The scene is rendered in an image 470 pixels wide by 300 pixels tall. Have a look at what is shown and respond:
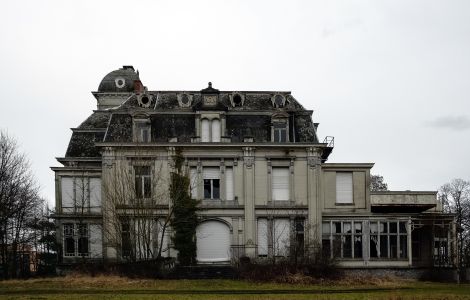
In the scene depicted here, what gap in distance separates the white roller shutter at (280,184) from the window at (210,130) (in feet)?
16.3

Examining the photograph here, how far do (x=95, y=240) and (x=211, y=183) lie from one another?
30.9 feet

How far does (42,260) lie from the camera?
2093 inches

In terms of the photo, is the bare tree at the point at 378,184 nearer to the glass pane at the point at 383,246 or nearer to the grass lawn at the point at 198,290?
the glass pane at the point at 383,246

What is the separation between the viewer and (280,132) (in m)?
53.2

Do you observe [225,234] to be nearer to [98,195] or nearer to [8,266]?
[98,195]

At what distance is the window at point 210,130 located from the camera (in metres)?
52.7

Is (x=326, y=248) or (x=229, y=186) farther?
(x=229, y=186)

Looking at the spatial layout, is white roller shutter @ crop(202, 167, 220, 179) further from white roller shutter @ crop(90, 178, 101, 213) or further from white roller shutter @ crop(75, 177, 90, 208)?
white roller shutter @ crop(75, 177, 90, 208)

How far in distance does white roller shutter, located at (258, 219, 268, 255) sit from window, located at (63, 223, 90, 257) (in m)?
12.5

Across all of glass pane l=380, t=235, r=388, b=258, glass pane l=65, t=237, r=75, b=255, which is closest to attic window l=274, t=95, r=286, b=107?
glass pane l=380, t=235, r=388, b=258

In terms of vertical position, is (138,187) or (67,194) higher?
(138,187)

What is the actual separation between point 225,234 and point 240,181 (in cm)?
398

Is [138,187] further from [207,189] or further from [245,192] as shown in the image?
[245,192]

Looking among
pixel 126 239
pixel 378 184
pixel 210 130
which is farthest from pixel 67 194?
pixel 378 184
